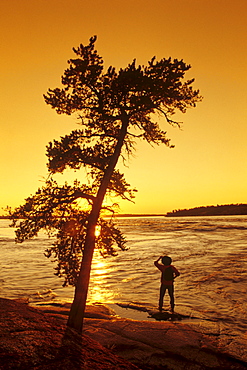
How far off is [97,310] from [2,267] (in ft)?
63.9

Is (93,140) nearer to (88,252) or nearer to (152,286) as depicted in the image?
(88,252)

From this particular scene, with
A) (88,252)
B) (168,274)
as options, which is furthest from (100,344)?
(168,274)

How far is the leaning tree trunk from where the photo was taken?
9227 millimetres

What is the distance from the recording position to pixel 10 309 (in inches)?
251

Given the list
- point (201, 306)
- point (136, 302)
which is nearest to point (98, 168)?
point (136, 302)

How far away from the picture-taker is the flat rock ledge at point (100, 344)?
4609mm

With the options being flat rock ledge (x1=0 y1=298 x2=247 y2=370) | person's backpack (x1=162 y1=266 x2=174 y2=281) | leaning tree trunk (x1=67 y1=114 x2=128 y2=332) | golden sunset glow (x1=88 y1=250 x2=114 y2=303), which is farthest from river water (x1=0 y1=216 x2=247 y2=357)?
leaning tree trunk (x1=67 y1=114 x2=128 y2=332)

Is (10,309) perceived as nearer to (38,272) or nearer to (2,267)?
(38,272)

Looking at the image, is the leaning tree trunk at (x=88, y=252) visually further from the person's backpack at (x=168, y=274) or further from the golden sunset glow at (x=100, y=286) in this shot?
the golden sunset glow at (x=100, y=286)

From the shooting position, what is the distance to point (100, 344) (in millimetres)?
6398

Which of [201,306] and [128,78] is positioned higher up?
[128,78]

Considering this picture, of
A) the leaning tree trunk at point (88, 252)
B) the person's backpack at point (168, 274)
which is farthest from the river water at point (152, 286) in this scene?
the leaning tree trunk at point (88, 252)

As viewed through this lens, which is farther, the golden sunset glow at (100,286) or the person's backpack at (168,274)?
the golden sunset glow at (100,286)

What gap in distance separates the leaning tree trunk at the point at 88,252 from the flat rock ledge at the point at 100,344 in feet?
2.17
